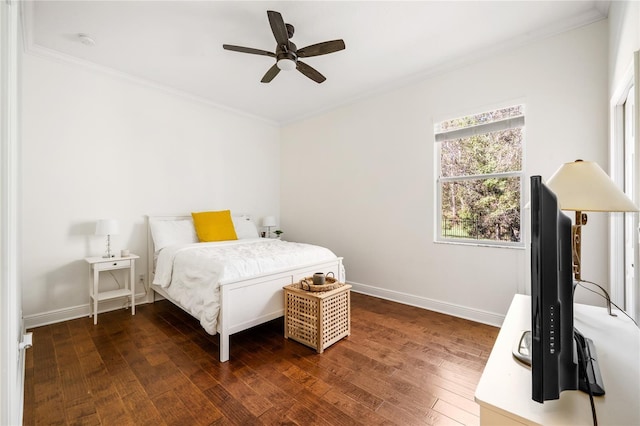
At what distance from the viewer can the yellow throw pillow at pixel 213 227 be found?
12.1 ft

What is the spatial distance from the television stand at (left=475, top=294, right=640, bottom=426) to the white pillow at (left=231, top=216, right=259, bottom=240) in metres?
3.56

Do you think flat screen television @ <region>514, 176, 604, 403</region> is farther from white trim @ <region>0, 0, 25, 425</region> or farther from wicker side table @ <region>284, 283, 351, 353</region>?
wicker side table @ <region>284, 283, 351, 353</region>

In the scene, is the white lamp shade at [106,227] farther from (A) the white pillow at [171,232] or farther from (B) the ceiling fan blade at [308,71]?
(B) the ceiling fan blade at [308,71]

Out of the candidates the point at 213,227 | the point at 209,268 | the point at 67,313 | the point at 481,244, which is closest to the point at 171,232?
the point at 213,227

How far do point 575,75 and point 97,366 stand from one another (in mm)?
4500

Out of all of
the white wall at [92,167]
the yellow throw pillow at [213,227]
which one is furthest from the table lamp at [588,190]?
the white wall at [92,167]

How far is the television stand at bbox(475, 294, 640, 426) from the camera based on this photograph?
696 mm

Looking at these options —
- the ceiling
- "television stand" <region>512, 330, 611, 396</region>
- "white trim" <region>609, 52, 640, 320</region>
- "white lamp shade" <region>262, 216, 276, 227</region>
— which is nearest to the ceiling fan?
the ceiling

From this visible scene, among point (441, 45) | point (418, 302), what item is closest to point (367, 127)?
point (441, 45)

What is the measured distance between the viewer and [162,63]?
3.10m

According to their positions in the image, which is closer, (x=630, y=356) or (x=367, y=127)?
(x=630, y=356)

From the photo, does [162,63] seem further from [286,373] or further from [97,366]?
[286,373]

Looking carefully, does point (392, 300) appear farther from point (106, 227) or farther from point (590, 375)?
point (106, 227)

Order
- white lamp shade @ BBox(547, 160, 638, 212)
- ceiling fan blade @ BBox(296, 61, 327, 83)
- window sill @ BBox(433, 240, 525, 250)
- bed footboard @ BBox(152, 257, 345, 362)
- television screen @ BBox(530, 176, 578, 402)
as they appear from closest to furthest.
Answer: television screen @ BBox(530, 176, 578, 402), white lamp shade @ BBox(547, 160, 638, 212), bed footboard @ BBox(152, 257, 345, 362), ceiling fan blade @ BBox(296, 61, 327, 83), window sill @ BBox(433, 240, 525, 250)
